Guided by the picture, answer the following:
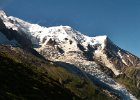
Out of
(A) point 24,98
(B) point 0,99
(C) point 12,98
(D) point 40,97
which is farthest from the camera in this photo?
(D) point 40,97

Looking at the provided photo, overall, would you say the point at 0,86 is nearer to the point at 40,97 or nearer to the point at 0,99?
the point at 40,97

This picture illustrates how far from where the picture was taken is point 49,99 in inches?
7407

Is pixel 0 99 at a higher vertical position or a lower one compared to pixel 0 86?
lower

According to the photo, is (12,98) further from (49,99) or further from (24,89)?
(49,99)

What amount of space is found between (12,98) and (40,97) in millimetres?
38447

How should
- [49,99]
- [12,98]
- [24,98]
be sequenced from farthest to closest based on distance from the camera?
[49,99] → [24,98] → [12,98]

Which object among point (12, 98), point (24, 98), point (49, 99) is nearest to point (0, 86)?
point (24, 98)

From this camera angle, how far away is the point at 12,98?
444 ft

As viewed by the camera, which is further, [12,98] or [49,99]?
[49,99]

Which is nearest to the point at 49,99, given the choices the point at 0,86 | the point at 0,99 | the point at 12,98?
the point at 0,86

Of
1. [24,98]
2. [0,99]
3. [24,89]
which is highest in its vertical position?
[24,89]

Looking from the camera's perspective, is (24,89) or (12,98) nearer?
(12,98)

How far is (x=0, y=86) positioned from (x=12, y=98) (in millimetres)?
22364

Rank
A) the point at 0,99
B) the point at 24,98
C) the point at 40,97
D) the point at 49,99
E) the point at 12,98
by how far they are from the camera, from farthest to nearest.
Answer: the point at 49,99, the point at 40,97, the point at 24,98, the point at 12,98, the point at 0,99
